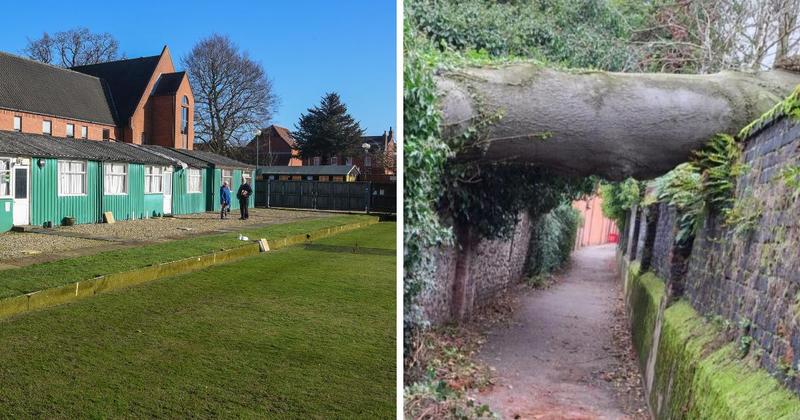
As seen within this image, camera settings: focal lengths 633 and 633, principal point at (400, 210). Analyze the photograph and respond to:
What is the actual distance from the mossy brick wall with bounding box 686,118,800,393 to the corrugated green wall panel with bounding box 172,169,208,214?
177cm

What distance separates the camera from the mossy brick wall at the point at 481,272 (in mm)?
4242

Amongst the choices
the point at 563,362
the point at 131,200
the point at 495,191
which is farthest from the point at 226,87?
the point at 563,362

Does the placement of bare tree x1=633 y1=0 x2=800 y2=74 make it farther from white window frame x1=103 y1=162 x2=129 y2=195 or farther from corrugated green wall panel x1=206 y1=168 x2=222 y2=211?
white window frame x1=103 y1=162 x2=129 y2=195

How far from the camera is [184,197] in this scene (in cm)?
217

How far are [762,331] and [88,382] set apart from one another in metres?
1.98

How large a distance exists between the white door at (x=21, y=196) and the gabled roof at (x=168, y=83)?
438mm

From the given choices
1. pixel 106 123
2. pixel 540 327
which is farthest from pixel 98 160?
pixel 540 327

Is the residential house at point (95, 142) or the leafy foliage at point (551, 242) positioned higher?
the residential house at point (95, 142)

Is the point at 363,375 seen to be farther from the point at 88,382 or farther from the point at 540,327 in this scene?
the point at 540,327

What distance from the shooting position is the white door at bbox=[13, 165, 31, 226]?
71.0 inches

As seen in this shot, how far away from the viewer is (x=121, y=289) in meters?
1.97

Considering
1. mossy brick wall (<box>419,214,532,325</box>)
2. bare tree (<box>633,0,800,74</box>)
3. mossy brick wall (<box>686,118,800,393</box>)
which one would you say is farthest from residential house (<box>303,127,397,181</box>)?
bare tree (<box>633,0,800,74</box>)

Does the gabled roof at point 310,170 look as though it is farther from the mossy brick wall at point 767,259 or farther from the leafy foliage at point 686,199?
the leafy foliage at point 686,199

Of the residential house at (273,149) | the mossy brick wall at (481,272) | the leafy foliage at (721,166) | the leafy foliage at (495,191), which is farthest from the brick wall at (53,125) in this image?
the leafy foliage at (721,166)
